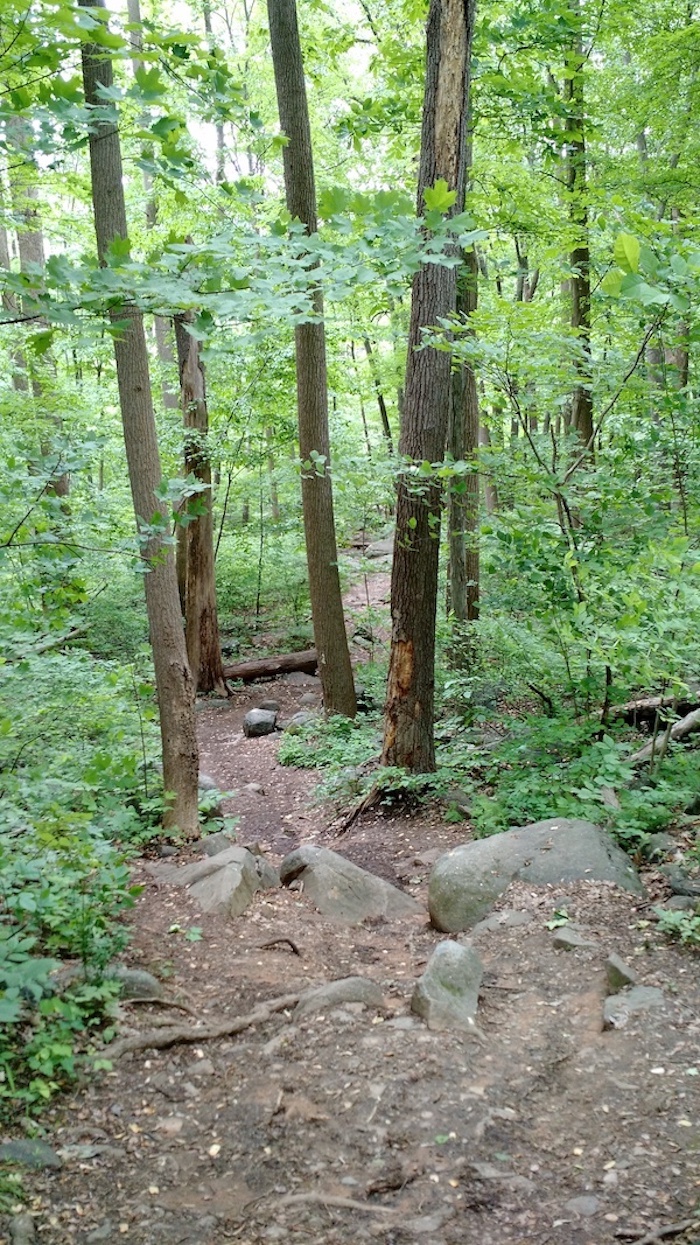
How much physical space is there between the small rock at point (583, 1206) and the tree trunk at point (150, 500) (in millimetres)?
3765

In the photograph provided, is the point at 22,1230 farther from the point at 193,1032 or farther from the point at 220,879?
the point at 220,879

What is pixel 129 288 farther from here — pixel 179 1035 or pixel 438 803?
pixel 438 803

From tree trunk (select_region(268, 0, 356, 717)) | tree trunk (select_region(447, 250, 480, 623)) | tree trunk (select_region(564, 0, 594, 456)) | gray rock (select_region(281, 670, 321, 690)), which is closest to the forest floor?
tree trunk (select_region(268, 0, 356, 717))

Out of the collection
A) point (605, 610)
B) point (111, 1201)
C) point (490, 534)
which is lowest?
point (111, 1201)

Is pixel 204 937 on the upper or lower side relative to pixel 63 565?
lower

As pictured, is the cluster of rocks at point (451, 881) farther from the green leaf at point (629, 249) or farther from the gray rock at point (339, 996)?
the green leaf at point (629, 249)

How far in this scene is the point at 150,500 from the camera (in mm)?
5953

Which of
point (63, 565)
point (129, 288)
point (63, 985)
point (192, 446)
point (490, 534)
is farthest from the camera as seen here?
point (192, 446)

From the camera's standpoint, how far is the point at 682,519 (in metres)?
6.32

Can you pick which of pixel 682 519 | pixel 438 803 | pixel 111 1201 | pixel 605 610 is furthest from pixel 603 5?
pixel 111 1201

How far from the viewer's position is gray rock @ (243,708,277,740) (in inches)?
440

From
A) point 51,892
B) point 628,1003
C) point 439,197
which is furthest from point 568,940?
point 439,197

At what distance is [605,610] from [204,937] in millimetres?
3293

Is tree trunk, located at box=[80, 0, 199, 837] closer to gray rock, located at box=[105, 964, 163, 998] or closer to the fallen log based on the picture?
gray rock, located at box=[105, 964, 163, 998]
